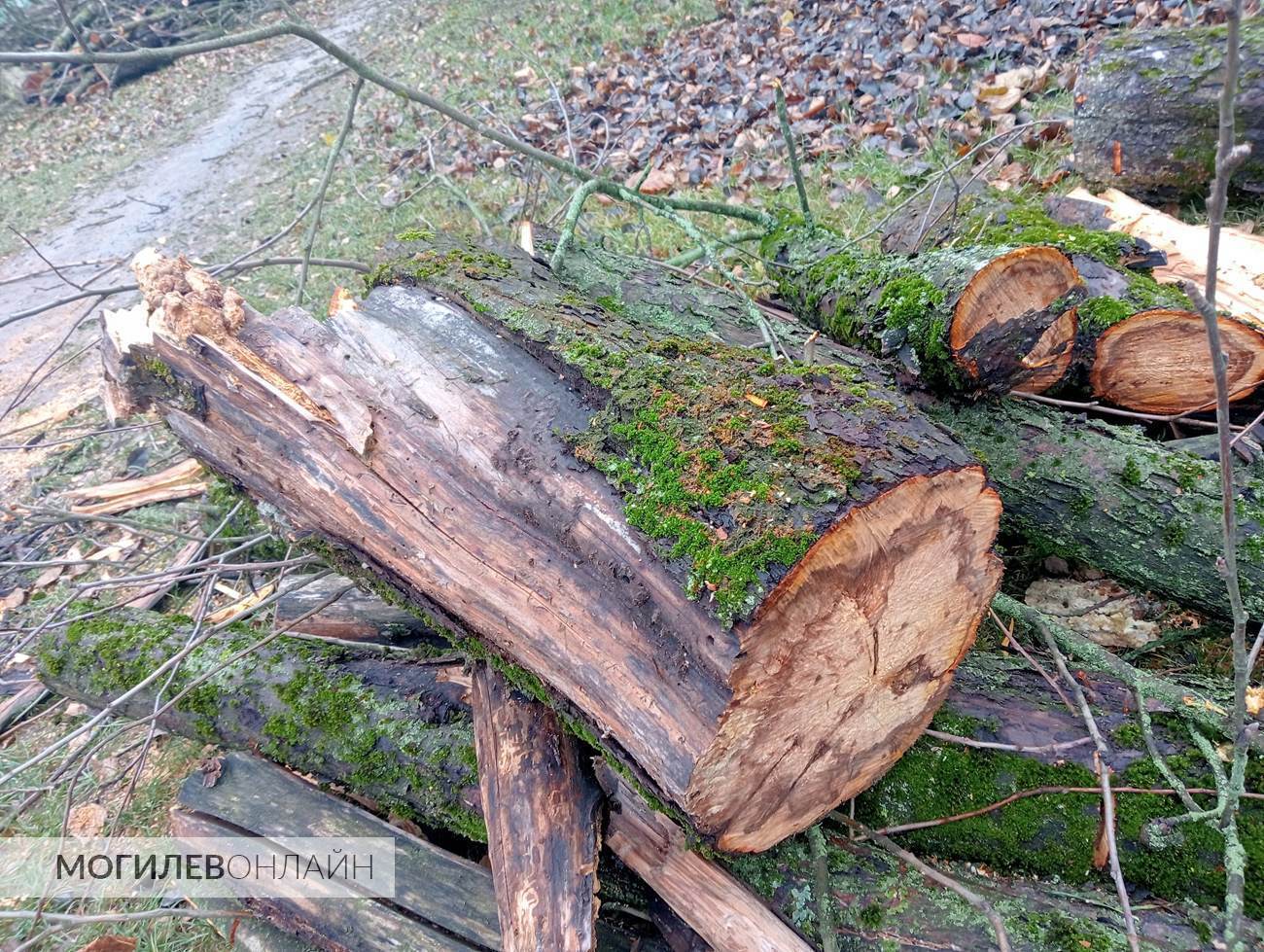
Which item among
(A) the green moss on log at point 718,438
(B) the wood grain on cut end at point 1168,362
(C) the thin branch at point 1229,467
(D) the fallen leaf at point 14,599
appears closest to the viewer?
(C) the thin branch at point 1229,467

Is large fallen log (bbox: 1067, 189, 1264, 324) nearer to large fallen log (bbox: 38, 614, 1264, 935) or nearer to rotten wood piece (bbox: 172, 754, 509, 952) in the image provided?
large fallen log (bbox: 38, 614, 1264, 935)

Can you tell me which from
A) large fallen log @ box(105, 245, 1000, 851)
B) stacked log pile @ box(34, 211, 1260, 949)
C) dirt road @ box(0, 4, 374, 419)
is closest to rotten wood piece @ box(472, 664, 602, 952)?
stacked log pile @ box(34, 211, 1260, 949)

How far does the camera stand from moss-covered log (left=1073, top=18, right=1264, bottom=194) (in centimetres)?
300

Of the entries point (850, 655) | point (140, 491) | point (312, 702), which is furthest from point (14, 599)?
point (850, 655)

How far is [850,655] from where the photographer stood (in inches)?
59.1

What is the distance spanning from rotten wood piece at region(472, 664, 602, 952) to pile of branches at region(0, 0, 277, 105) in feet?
40.0

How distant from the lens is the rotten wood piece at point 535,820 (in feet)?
5.52

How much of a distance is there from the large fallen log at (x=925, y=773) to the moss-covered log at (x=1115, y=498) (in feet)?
1.47

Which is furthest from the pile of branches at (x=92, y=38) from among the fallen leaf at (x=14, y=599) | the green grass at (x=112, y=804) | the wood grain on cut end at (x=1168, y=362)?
the wood grain on cut end at (x=1168, y=362)

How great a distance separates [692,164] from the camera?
17.5 ft

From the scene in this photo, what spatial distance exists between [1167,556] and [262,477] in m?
2.48

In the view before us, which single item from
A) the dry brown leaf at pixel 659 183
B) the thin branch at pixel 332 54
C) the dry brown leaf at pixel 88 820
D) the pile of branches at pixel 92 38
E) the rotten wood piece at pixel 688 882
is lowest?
the dry brown leaf at pixel 88 820

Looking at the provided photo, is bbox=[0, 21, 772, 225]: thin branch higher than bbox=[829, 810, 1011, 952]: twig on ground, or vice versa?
bbox=[0, 21, 772, 225]: thin branch

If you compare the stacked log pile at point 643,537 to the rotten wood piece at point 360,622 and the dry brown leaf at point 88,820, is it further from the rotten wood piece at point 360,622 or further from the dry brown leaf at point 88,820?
the dry brown leaf at point 88,820
